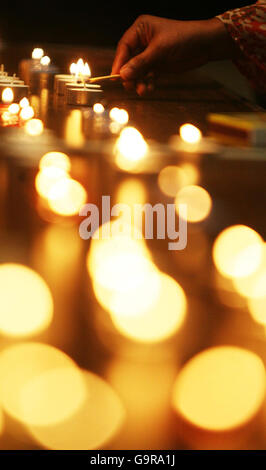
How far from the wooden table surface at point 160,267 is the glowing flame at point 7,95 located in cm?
40

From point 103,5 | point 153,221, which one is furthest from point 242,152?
point 103,5

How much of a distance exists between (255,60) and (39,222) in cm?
135

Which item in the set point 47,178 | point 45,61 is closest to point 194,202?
point 47,178

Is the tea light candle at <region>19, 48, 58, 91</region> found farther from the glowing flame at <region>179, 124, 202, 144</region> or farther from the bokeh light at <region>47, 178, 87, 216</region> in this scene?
the bokeh light at <region>47, 178, 87, 216</region>

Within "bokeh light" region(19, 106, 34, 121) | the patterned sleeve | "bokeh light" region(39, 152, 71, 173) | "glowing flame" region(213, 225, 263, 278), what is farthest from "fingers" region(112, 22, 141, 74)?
"glowing flame" region(213, 225, 263, 278)

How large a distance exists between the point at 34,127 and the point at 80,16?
3767 mm

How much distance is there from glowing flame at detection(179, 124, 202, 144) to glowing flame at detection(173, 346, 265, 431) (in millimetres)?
507

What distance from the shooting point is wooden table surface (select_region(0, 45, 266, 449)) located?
0.50m

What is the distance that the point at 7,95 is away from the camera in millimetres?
1244

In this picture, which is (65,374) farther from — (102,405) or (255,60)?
(255,60)

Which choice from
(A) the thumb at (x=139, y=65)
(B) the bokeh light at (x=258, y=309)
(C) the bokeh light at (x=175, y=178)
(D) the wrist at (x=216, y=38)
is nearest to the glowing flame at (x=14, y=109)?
(C) the bokeh light at (x=175, y=178)

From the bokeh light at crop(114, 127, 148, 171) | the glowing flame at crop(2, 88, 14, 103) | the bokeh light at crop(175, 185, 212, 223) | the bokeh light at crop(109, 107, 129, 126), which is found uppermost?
the glowing flame at crop(2, 88, 14, 103)

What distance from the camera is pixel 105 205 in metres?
0.72

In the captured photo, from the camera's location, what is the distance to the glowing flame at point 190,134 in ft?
3.30
